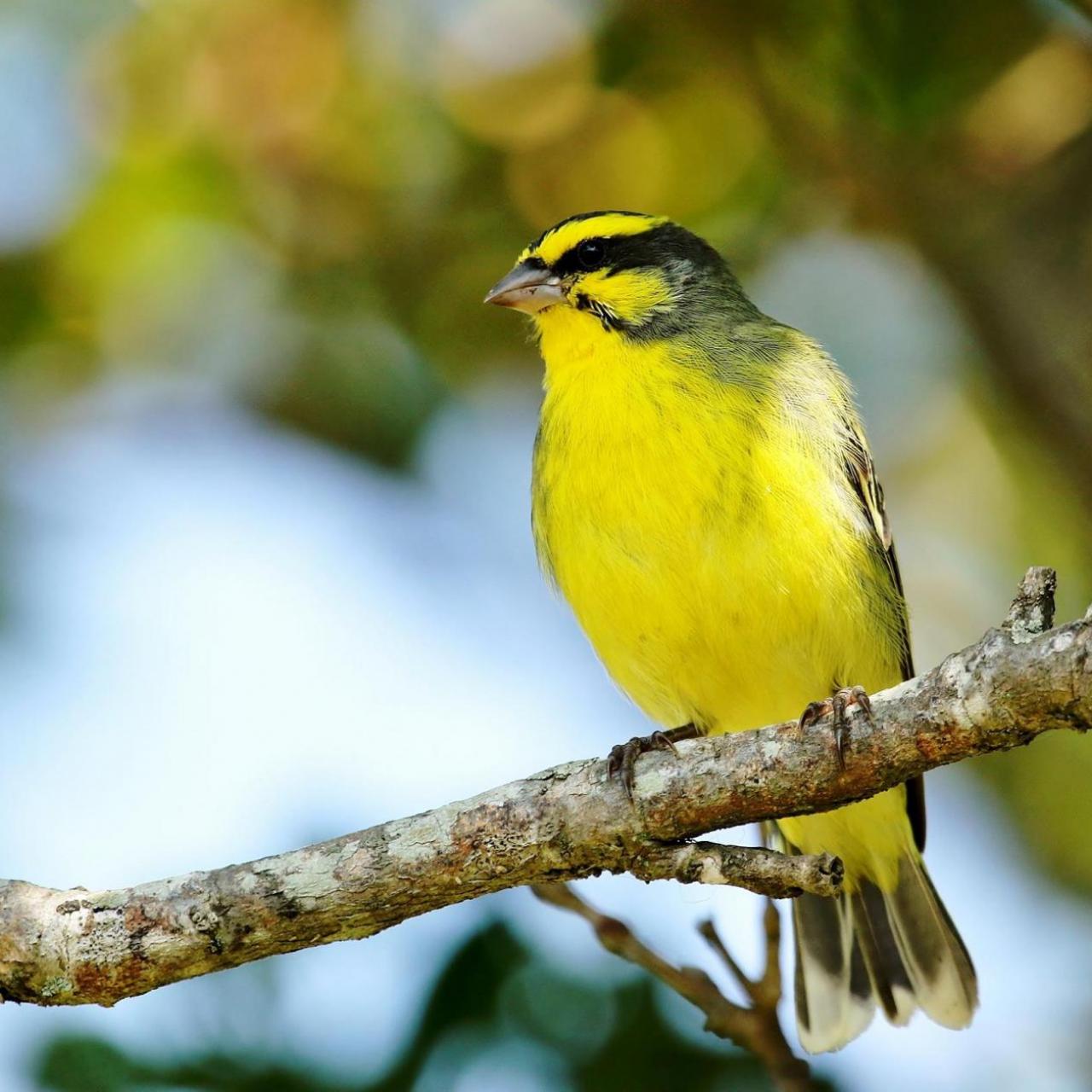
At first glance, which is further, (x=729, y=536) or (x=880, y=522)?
(x=880, y=522)

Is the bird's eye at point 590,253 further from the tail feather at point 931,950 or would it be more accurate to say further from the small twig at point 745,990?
the small twig at point 745,990

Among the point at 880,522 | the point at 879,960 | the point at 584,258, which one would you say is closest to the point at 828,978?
the point at 879,960

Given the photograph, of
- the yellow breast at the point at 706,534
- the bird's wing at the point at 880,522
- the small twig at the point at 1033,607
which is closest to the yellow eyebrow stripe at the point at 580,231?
the yellow breast at the point at 706,534

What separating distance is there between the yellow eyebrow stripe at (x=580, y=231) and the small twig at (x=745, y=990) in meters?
2.27

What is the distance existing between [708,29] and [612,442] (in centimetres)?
180

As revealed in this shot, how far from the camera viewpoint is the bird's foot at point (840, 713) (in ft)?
10.6

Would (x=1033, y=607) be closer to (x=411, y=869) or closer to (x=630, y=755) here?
(x=630, y=755)

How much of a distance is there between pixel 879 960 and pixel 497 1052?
1.73 metres

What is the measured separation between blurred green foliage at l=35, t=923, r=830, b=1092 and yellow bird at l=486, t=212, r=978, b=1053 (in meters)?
0.60

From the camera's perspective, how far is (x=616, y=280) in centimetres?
500

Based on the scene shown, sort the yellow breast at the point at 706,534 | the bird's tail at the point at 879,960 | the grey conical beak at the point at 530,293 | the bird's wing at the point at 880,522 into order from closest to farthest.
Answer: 1. the yellow breast at the point at 706,534
2. the bird's wing at the point at 880,522
3. the bird's tail at the point at 879,960
4. the grey conical beak at the point at 530,293

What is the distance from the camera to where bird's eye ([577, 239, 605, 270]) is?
5059 mm

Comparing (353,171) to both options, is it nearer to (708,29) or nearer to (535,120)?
(535,120)

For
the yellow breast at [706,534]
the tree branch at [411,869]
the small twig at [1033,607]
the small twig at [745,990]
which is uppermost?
the yellow breast at [706,534]
